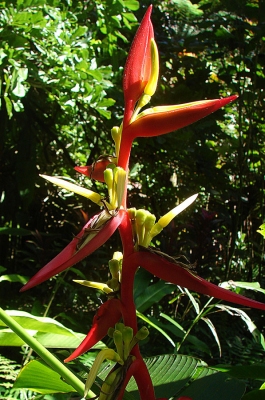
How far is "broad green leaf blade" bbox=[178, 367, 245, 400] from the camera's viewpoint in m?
0.44

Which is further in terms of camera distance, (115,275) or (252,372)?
(252,372)

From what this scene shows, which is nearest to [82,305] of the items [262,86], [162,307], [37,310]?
[162,307]

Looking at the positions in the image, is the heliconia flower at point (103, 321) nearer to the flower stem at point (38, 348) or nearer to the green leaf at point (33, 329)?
the flower stem at point (38, 348)

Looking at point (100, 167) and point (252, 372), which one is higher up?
point (100, 167)

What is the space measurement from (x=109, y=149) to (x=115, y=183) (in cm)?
191

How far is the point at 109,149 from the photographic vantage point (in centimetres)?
228

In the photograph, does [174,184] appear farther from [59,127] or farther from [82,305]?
[82,305]

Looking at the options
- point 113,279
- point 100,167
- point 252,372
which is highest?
point 100,167

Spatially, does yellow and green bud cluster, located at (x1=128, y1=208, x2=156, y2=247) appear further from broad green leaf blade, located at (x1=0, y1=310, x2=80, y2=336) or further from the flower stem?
broad green leaf blade, located at (x1=0, y1=310, x2=80, y2=336)

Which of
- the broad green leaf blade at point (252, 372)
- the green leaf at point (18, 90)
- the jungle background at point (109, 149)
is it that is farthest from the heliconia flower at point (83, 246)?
the green leaf at point (18, 90)

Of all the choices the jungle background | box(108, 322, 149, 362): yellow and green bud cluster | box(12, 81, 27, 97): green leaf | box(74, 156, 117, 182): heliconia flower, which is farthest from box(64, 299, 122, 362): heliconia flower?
box(12, 81, 27, 97): green leaf

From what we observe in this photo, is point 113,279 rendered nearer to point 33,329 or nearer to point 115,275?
point 115,275

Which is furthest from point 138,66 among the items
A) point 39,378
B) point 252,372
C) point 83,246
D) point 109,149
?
point 109,149

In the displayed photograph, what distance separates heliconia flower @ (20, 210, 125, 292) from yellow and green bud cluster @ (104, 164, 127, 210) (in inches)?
0.8
